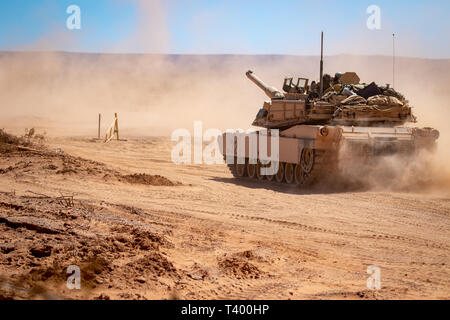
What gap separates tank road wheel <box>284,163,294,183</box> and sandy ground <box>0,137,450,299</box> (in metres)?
2.06

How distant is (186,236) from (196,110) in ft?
153

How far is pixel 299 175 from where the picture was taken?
48.5 feet

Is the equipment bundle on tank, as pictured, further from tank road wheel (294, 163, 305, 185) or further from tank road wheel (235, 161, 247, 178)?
tank road wheel (235, 161, 247, 178)

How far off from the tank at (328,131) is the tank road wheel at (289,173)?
0.9 inches

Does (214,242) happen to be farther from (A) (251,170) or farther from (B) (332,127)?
(A) (251,170)

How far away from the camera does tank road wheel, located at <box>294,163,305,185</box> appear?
47.6 feet

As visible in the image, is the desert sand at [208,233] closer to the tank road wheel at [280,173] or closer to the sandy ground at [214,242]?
the sandy ground at [214,242]

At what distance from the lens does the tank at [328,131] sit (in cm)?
1359

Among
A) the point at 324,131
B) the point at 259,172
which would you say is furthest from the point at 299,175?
the point at 259,172

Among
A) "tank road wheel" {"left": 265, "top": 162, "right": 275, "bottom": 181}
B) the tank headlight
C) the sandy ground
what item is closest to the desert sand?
the sandy ground

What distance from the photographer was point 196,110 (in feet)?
178

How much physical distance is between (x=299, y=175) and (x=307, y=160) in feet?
1.89
